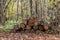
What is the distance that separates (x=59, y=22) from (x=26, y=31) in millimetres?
3550

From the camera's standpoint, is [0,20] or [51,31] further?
[0,20]

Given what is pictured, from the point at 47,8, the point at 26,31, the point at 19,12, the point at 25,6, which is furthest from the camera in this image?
the point at 19,12

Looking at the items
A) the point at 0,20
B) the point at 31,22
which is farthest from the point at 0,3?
the point at 31,22

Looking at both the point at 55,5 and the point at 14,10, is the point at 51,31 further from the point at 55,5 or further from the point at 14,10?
the point at 14,10

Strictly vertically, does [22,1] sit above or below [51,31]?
above

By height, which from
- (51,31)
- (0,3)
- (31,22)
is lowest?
(51,31)

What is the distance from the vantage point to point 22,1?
48.9ft

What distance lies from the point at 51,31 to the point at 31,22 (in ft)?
4.05

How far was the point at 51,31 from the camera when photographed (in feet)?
28.0

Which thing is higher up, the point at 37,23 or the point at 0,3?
the point at 0,3

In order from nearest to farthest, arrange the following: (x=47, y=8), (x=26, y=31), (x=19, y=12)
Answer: (x=26, y=31), (x=47, y=8), (x=19, y=12)

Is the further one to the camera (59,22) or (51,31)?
(59,22)

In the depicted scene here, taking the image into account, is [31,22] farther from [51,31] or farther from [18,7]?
[18,7]

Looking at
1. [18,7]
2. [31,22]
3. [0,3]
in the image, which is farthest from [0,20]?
[18,7]
